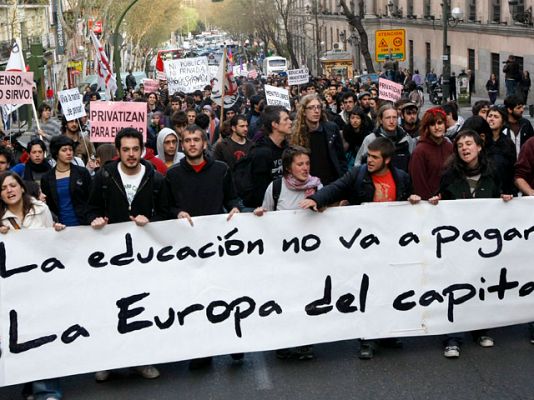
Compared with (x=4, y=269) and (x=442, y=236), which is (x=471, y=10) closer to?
(x=442, y=236)

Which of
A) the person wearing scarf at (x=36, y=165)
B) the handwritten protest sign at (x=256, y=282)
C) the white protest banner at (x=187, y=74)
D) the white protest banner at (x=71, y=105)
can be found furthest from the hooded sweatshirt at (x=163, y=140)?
the white protest banner at (x=187, y=74)

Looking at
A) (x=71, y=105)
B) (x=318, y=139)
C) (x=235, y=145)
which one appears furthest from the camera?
(x=71, y=105)

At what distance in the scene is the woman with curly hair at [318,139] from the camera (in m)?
8.50

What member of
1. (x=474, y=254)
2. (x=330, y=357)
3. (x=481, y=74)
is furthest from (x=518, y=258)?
(x=481, y=74)

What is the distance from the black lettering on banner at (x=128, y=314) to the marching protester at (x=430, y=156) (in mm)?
2304

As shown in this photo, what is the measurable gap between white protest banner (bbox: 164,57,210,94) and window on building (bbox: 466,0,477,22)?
24.6 meters

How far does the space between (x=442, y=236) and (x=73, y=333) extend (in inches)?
93.6

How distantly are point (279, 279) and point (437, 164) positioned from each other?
1711 millimetres

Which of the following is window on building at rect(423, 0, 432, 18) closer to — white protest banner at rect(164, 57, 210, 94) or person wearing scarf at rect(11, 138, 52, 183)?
white protest banner at rect(164, 57, 210, 94)

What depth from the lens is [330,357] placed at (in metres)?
6.83

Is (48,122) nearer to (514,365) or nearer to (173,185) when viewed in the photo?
(173,185)

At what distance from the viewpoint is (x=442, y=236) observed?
22.3 feet

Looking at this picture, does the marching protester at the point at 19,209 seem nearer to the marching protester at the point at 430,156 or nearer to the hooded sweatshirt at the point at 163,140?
the hooded sweatshirt at the point at 163,140

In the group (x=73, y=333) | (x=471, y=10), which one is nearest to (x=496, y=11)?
(x=471, y=10)
